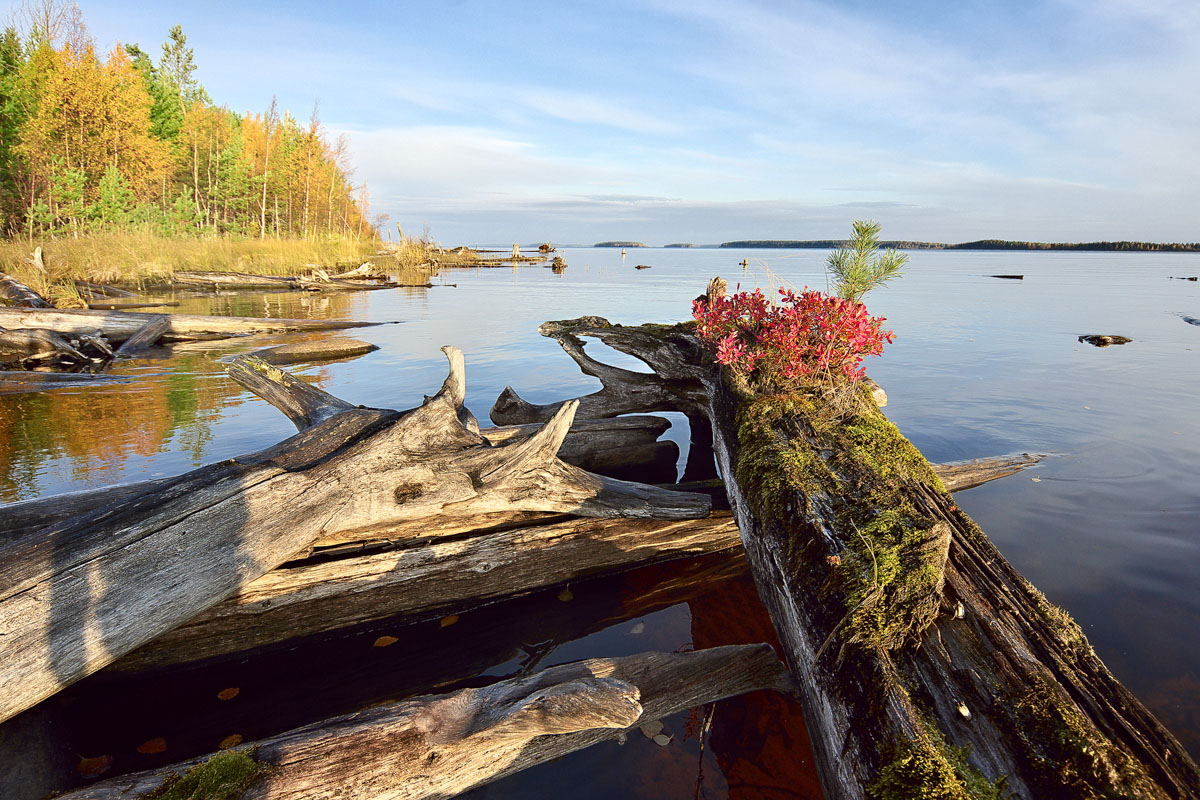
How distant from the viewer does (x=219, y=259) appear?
34344mm

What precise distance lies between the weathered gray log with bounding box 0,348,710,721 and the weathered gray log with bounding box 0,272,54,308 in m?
16.0

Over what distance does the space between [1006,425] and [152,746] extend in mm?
12770

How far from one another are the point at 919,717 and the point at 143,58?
88079 millimetres

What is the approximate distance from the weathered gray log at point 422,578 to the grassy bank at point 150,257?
1953cm

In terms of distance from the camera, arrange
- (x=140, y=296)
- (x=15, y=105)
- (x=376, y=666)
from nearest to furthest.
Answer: (x=376, y=666) → (x=140, y=296) → (x=15, y=105)

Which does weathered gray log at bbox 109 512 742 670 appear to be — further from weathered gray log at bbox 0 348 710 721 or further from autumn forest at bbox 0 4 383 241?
autumn forest at bbox 0 4 383 241

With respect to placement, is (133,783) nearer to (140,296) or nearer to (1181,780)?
(1181,780)

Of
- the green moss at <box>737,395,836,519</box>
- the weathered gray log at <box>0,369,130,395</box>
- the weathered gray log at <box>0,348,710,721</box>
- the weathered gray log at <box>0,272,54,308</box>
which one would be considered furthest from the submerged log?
the green moss at <box>737,395,836,519</box>

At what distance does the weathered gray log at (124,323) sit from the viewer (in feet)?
43.8

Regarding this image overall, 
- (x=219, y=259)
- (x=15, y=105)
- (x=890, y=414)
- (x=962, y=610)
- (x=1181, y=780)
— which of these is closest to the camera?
(x=1181, y=780)

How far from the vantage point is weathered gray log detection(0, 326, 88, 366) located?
42.9 ft

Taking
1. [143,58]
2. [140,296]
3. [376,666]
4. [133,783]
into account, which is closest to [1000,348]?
[376,666]

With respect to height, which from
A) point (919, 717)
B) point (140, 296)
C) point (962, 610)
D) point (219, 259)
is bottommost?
point (919, 717)

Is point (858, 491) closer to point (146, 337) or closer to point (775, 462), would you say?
point (775, 462)
